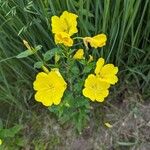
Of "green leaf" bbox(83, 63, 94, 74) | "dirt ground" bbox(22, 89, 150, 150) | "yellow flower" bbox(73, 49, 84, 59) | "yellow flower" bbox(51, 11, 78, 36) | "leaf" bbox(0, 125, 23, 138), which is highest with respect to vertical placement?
"yellow flower" bbox(51, 11, 78, 36)

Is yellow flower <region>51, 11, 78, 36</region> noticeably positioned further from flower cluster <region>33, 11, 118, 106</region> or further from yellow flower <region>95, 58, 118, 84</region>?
yellow flower <region>95, 58, 118, 84</region>

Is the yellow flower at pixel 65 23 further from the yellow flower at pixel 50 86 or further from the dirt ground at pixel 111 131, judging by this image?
the dirt ground at pixel 111 131

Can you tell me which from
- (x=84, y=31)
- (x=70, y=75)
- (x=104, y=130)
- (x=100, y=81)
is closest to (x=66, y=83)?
(x=70, y=75)

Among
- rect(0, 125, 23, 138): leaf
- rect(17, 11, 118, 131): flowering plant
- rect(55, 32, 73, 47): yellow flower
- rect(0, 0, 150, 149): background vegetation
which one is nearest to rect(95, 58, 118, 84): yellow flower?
rect(17, 11, 118, 131): flowering plant

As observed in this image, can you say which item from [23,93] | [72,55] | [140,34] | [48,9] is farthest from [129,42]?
[23,93]

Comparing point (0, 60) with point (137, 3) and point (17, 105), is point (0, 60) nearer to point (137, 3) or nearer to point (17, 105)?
point (17, 105)

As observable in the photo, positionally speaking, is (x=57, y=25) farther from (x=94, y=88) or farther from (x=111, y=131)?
(x=111, y=131)

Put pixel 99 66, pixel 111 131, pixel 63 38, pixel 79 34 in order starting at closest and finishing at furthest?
pixel 63 38 < pixel 99 66 < pixel 79 34 < pixel 111 131
